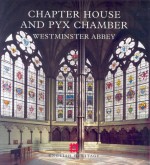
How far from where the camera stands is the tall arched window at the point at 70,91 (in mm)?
24688

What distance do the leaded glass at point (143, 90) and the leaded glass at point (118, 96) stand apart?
211 cm

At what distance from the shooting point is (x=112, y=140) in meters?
22.8

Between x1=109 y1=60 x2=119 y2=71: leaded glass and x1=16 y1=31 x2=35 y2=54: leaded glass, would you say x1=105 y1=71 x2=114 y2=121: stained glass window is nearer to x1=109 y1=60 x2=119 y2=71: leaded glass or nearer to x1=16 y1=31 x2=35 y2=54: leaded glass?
x1=109 y1=60 x2=119 y2=71: leaded glass

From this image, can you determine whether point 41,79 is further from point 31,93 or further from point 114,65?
point 114,65

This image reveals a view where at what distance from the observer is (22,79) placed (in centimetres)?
2175

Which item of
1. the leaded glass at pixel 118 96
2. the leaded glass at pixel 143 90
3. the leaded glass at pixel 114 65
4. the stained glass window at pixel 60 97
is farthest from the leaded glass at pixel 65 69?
the leaded glass at pixel 143 90

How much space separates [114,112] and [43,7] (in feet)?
39.0

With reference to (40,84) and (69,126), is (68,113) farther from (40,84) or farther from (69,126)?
(40,84)

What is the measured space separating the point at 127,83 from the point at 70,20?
815cm

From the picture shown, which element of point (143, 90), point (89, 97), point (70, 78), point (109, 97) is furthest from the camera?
point (70, 78)

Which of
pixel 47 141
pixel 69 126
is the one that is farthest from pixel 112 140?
pixel 47 141

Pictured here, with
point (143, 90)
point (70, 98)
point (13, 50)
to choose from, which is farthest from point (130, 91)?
point (13, 50)

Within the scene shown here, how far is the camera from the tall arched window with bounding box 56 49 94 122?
2469 cm

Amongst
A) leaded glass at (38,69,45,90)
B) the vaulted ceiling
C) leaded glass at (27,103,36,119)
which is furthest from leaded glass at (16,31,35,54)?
leaded glass at (27,103,36,119)
